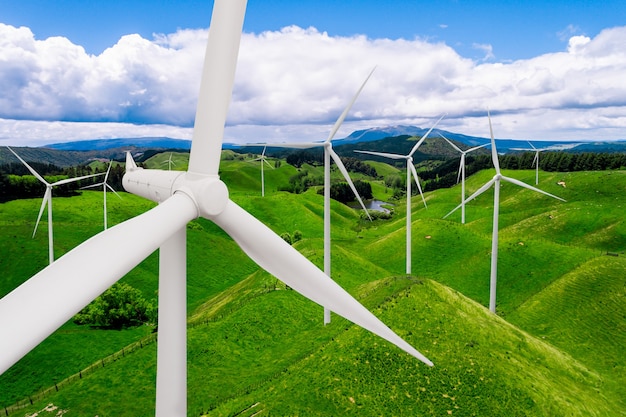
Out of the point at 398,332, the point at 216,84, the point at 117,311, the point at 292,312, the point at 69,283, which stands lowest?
the point at 117,311

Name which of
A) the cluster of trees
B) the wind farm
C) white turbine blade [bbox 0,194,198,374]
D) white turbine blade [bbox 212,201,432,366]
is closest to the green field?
the wind farm

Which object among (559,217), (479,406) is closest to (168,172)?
(479,406)

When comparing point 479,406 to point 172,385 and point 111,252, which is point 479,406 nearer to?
point 172,385

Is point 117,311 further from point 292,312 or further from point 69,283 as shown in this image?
point 69,283

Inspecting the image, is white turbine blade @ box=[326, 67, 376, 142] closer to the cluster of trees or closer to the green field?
the green field

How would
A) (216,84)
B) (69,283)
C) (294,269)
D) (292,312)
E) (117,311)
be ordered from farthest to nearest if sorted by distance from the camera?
1. (117,311)
2. (292,312)
3. (294,269)
4. (216,84)
5. (69,283)

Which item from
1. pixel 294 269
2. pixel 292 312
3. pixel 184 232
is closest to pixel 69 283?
pixel 184 232
